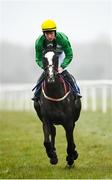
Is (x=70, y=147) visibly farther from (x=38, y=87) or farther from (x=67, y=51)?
(x=67, y=51)

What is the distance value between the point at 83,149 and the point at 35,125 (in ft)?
24.9

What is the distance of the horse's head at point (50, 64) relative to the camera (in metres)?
11.6

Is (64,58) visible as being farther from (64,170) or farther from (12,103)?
(12,103)

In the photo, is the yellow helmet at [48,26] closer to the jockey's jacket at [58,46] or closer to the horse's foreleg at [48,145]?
the jockey's jacket at [58,46]

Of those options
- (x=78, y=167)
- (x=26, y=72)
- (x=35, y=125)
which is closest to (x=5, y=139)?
(x=35, y=125)

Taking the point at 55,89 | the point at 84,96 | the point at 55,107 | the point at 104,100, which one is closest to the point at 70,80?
the point at 55,89

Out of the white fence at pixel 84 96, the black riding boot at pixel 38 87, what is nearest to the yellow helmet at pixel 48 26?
the black riding boot at pixel 38 87

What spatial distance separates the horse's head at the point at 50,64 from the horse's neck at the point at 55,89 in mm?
322

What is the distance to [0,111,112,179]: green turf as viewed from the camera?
468 inches

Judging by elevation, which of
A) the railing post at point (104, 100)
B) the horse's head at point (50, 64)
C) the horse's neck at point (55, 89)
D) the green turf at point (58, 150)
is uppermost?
the horse's head at point (50, 64)

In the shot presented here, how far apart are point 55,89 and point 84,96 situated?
15140 millimetres

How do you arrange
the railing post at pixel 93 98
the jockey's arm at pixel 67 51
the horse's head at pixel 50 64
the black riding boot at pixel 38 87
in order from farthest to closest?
the railing post at pixel 93 98 < the black riding boot at pixel 38 87 < the jockey's arm at pixel 67 51 < the horse's head at pixel 50 64

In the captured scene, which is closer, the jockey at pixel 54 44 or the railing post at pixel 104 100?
the jockey at pixel 54 44

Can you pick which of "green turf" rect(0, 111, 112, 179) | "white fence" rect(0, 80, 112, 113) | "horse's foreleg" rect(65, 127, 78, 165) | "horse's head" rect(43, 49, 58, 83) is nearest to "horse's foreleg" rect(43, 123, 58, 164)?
"green turf" rect(0, 111, 112, 179)
